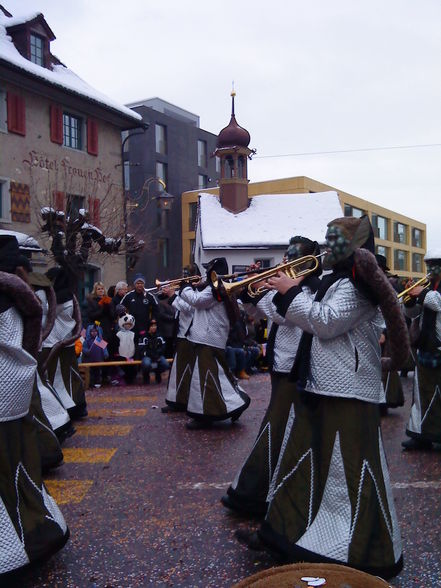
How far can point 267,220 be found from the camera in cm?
2445

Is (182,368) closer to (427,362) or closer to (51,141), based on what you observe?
(427,362)

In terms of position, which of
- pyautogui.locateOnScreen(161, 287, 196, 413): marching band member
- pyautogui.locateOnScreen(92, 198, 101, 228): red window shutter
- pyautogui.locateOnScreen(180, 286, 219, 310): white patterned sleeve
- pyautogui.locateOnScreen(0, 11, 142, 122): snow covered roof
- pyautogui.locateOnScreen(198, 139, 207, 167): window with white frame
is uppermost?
pyautogui.locateOnScreen(198, 139, 207, 167): window with white frame

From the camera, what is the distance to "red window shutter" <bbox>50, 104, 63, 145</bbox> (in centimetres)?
1902

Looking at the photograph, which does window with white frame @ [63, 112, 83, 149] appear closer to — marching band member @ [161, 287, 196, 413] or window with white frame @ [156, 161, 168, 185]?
marching band member @ [161, 287, 196, 413]

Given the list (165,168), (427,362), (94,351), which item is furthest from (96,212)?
(165,168)

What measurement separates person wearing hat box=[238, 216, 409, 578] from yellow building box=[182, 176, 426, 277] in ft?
91.2

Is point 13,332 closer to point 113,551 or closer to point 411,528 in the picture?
point 113,551

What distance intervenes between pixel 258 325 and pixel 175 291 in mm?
4950

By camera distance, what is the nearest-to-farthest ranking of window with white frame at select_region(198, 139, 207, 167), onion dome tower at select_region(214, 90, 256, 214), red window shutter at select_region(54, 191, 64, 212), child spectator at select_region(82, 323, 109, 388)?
child spectator at select_region(82, 323, 109, 388) → red window shutter at select_region(54, 191, 64, 212) → onion dome tower at select_region(214, 90, 256, 214) → window with white frame at select_region(198, 139, 207, 167)

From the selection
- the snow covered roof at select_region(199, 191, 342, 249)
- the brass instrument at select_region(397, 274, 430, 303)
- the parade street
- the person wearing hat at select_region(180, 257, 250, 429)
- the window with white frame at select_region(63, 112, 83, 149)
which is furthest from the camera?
the snow covered roof at select_region(199, 191, 342, 249)

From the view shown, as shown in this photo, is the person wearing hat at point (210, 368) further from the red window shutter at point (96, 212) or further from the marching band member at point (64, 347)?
the red window shutter at point (96, 212)

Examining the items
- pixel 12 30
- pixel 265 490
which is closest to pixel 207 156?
pixel 12 30

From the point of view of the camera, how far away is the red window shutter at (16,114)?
692 inches

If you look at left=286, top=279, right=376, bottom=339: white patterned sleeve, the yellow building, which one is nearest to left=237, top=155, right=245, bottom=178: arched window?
the yellow building
